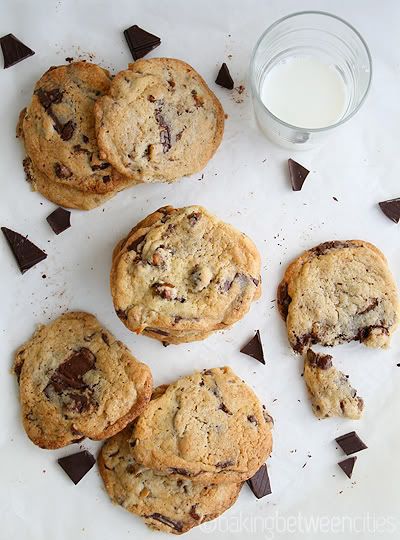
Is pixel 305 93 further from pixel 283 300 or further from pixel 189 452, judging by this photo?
pixel 189 452

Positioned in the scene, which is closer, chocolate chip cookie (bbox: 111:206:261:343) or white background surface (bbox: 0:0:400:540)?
chocolate chip cookie (bbox: 111:206:261:343)

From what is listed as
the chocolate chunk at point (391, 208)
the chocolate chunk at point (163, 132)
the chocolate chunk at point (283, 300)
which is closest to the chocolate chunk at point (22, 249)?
the chocolate chunk at point (163, 132)

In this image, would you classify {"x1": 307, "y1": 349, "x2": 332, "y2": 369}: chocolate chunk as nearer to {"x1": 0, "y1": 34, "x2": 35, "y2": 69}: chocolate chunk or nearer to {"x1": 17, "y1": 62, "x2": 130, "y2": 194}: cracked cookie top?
{"x1": 17, "y1": 62, "x2": 130, "y2": 194}: cracked cookie top

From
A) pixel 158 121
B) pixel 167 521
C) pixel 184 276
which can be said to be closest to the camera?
pixel 184 276

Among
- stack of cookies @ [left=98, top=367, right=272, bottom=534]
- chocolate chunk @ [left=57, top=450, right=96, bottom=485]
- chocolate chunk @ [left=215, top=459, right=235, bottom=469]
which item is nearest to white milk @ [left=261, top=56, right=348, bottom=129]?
stack of cookies @ [left=98, top=367, right=272, bottom=534]

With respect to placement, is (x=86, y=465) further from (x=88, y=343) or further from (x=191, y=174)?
(x=191, y=174)

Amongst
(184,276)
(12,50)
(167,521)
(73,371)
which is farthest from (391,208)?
(12,50)

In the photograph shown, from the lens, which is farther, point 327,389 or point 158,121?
point 327,389
